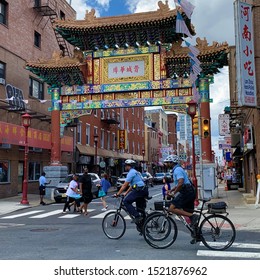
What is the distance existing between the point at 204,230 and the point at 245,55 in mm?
10597

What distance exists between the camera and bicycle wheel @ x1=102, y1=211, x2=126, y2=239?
942 centimetres

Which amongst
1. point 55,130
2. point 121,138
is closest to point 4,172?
point 55,130

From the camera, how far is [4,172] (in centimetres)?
2458

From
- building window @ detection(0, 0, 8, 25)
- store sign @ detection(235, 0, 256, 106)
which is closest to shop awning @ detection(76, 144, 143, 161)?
building window @ detection(0, 0, 8, 25)

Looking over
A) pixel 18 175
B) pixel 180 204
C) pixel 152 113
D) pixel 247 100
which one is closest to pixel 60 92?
pixel 18 175

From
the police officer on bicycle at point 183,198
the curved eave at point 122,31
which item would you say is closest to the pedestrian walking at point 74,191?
the police officer on bicycle at point 183,198

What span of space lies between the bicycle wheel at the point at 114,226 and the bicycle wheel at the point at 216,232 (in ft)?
7.71

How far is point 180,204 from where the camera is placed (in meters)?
8.21

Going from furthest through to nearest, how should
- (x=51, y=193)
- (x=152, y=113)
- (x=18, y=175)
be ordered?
(x=152, y=113)
(x=18, y=175)
(x=51, y=193)

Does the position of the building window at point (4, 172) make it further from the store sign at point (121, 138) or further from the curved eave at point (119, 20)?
the store sign at point (121, 138)

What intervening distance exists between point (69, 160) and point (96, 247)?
90.2 feet

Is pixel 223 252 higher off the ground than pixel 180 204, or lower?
lower

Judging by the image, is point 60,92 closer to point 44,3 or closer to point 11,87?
point 11,87

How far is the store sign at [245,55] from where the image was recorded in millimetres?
15891
